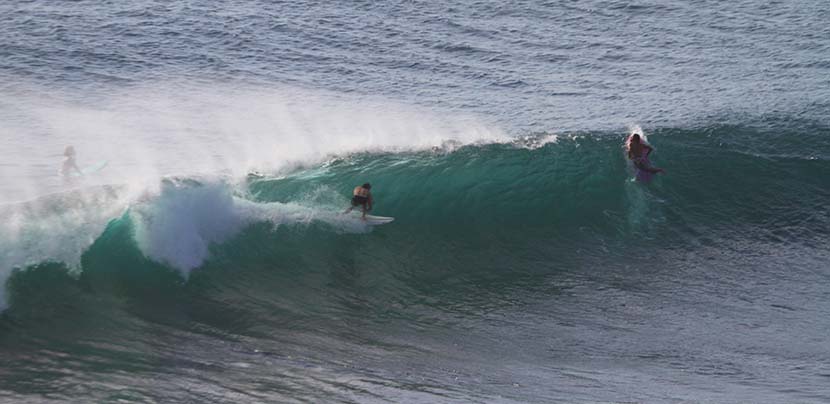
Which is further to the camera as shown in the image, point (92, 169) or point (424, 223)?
point (92, 169)

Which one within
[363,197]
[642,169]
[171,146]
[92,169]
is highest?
[171,146]

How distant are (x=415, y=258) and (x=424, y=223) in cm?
139

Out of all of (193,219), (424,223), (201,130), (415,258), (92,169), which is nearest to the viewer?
(193,219)

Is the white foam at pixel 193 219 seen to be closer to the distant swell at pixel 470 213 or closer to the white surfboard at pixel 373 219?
the distant swell at pixel 470 213

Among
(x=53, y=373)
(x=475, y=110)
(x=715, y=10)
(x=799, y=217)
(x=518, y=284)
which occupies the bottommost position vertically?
(x=53, y=373)

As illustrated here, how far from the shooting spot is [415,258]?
1773 centimetres

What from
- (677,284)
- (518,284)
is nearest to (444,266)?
(518,284)

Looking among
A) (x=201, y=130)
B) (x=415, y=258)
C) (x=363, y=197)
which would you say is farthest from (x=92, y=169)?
(x=415, y=258)

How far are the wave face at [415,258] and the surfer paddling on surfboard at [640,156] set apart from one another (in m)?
0.29

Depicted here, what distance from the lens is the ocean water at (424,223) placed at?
1349 centimetres

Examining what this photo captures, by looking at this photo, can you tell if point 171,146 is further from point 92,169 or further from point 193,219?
point 193,219

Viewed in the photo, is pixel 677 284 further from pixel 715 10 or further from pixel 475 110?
pixel 715 10

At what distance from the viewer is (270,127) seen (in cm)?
2575

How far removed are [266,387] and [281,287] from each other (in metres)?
4.04
